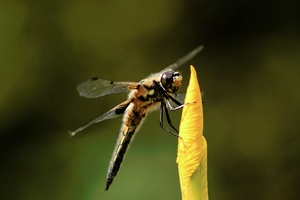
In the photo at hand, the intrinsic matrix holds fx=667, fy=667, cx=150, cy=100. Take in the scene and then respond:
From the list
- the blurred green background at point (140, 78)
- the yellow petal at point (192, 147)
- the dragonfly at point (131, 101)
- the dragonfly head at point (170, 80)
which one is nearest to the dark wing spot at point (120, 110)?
the dragonfly at point (131, 101)

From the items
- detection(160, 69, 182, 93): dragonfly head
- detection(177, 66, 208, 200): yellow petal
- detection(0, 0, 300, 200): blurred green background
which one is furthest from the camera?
detection(0, 0, 300, 200): blurred green background

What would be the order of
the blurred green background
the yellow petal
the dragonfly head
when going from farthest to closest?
the blurred green background < the dragonfly head < the yellow petal

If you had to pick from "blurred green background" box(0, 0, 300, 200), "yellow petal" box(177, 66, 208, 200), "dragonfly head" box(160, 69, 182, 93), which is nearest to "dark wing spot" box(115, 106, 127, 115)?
"dragonfly head" box(160, 69, 182, 93)

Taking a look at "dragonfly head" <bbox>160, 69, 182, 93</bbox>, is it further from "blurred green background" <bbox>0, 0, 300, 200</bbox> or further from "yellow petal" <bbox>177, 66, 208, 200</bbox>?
"blurred green background" <bbox>0, 0, 300, 200</bbox>

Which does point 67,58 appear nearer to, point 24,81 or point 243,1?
point 24,81

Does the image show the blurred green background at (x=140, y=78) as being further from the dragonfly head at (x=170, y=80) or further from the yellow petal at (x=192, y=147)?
the yellow petal at (x=192, y=147)

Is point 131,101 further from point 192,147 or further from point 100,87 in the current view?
point 192,147

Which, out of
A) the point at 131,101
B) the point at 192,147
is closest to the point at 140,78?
the point at 131,101
